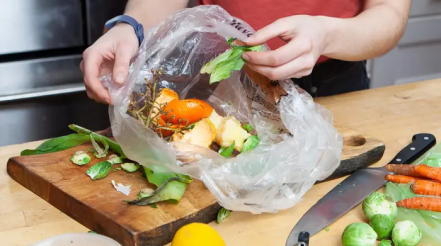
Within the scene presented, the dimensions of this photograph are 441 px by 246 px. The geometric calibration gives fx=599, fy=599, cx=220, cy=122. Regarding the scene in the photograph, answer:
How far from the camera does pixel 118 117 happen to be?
3.50 ft

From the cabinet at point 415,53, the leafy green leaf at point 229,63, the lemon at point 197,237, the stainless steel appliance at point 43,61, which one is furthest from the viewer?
the cabinet at point 415,53

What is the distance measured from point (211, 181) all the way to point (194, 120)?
0.55 feet

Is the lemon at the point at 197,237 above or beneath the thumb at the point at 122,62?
beneath

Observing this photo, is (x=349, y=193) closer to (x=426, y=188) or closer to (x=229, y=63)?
(x=426, y=188)

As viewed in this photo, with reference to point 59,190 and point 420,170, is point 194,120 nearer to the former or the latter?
point 59,190

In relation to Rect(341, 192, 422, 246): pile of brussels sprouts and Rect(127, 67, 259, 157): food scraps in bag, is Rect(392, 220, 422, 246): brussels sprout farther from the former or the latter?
Rect(127, 67, 259, 157): food scraps in bag

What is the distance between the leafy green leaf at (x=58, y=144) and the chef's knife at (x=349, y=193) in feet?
1.56

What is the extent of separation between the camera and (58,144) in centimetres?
117

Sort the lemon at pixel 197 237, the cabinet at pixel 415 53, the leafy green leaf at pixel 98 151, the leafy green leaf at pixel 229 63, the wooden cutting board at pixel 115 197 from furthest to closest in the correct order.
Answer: the cabinet at pixel 415 53 → the leafy green leaf at pixel 98 151 → the leafy green leaf at pixel 229 63 → the wooden cutting board at pixel 115 197 → the lemon at pixel 197 237

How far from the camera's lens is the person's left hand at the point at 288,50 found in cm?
99

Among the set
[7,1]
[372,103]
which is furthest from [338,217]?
[7,1]

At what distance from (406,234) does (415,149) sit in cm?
32

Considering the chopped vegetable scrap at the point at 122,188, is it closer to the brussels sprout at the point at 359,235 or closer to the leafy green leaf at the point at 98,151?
the leafy green leaf at the point at 98,151

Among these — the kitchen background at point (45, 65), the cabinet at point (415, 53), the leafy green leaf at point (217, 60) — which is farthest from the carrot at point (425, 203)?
the cabinet at point (415, 53)
